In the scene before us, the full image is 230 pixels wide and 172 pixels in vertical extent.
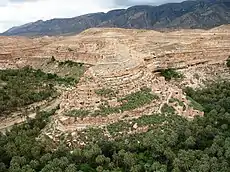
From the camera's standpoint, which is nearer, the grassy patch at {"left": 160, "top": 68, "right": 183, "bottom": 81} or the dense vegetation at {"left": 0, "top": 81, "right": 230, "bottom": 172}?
the dense vegetation at {"left": 0, "top": 81, "right": 230, "bottom": 172}

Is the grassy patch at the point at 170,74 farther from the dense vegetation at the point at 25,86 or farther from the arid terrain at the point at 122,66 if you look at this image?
the dense vegetation at the point at 25,86

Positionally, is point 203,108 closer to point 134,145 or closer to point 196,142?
point 196,142

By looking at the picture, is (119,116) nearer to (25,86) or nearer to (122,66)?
(122,66)

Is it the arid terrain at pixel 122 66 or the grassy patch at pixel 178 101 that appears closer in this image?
the arid terrain at pixel 122 66

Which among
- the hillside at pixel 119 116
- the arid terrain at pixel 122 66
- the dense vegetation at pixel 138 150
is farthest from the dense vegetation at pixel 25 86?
the dense vegetation at pixel 138 150

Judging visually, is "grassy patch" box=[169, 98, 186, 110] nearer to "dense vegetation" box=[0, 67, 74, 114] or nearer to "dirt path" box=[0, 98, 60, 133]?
"dirt path" box=[0, 98, 60, 133]

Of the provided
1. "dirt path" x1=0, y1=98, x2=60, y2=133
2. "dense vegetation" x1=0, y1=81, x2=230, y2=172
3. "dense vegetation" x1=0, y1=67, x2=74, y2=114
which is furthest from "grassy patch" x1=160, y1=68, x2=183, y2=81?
"dirt path" x1=0, y1=98, x2=60, y2=133

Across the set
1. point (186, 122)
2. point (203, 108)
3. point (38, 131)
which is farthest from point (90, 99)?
point (203, 108)

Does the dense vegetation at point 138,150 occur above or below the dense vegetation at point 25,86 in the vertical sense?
below
